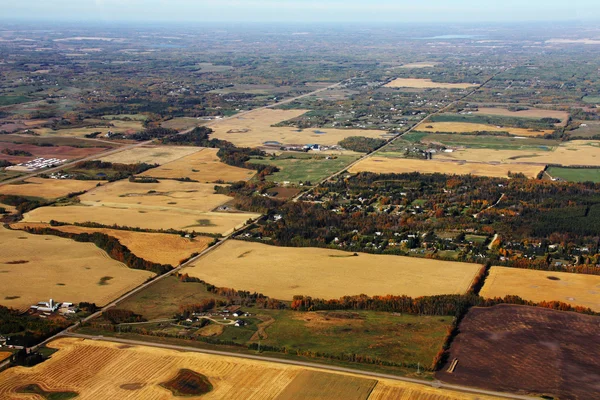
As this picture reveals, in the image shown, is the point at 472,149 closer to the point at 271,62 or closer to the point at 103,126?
the point at 103,126

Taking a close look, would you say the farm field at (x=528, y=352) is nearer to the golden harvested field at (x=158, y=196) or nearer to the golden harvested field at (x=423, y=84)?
the golden harvested field at (x=158, y=196)

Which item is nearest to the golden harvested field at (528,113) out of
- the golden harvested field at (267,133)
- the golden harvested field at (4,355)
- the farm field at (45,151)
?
the golden harvested field at (267,133)

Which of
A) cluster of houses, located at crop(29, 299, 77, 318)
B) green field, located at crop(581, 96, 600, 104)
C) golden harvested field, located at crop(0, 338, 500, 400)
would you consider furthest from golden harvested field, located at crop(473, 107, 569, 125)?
golden harvested field, located at crop(0, 338, 500, 400)

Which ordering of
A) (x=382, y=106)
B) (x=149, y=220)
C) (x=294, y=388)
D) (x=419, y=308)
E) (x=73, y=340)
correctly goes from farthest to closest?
(x=382, y=106) → (x=149, y=220) → (x=419, y=308) → (x=73, y=340) → (x=294, y=388)

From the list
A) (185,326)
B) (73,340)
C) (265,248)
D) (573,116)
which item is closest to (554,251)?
(265,248)

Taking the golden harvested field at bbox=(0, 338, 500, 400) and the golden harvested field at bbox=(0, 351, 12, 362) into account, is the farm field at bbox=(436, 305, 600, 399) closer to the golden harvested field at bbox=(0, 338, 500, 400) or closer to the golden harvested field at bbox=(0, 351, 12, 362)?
the golden harvested field at bbox=(0, 338, 500, 400)

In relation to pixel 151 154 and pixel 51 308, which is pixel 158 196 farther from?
pixel 51 308
